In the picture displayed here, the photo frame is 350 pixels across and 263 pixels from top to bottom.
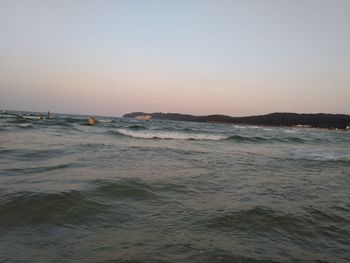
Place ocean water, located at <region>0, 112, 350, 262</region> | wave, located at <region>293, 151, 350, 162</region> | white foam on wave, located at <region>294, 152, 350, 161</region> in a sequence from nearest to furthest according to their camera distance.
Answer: ocean water, located at <region>0, 112, 350, 262</region> < wave, located at <region>293, 151, 350, 162</region> < white foam on wave, located at <region>294, 152, 350, 161</region>

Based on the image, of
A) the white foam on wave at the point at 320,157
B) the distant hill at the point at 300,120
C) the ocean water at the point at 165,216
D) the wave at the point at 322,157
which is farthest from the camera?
the distant hill at the point at 300,120

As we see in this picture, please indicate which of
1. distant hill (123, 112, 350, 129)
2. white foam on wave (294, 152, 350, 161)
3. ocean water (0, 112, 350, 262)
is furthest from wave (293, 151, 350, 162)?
distant hill (123, 112, 350, 129)

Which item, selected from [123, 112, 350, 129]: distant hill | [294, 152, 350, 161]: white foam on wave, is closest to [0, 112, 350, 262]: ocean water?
[294, 152, 350, 161]: white foam on wave

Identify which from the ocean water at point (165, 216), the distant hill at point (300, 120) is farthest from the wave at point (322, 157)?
the distant hill at point (300, 120)

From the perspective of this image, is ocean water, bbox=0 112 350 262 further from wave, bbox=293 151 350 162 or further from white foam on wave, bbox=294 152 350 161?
white foam on wave, bbox=294 152 350 161

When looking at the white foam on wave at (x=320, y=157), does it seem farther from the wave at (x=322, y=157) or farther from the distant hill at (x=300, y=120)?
the distant hill at (x=300, y=120)

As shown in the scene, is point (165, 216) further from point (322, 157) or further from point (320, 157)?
point (322, 157)

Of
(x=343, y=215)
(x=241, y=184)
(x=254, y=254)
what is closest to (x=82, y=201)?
(x=254, y=254)

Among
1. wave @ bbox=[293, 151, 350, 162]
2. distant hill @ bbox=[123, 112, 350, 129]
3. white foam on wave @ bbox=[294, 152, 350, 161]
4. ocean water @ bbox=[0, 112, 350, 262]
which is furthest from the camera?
distant hill @ bbox=[123, 112, 350, 129]

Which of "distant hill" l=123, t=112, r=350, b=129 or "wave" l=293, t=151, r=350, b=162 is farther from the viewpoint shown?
"distant hill" l=123, t=112, r=350, b=129

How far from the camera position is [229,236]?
13.1 ft

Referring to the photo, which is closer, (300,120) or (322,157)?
(322,157)

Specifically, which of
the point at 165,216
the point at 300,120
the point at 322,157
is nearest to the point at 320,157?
the point at 322,157

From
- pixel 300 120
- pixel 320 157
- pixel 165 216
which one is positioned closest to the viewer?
pixel 165 216
